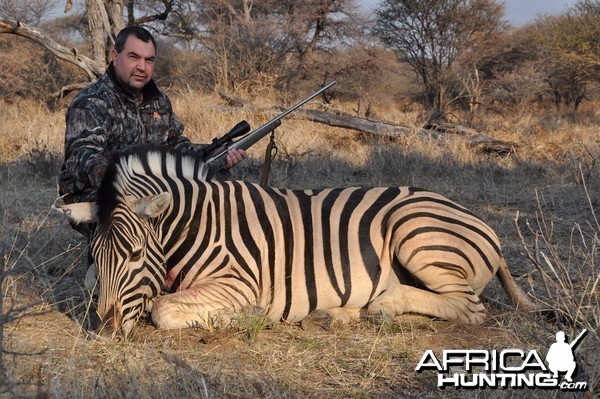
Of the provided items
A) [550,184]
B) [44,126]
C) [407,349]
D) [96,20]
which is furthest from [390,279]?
[96,20]

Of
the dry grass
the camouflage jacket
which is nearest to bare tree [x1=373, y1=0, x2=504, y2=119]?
the dry grass

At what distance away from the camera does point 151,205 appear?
3240mm

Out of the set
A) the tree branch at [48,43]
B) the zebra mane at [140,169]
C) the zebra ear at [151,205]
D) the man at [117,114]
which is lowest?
the zebra ear at [151,205]

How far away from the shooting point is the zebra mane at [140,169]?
3.28 m

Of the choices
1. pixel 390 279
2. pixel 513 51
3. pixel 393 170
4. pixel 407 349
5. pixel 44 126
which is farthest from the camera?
pixel 513 51

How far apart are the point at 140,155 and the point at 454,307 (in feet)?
6.20

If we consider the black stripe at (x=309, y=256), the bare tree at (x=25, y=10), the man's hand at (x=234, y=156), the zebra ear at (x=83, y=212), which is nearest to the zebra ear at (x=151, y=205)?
the zebra ear at (x=83, y=212)

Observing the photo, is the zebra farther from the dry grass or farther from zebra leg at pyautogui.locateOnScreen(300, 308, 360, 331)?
the dry grass

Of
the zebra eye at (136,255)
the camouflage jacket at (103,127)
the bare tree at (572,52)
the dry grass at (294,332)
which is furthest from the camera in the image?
the bare tree at (572,52)

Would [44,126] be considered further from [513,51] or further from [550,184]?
[513,51]

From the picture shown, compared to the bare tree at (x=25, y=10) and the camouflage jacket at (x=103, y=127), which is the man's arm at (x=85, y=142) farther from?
the bare tree at (x=25, y=10)

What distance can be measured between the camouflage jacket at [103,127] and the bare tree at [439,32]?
15.3 metres

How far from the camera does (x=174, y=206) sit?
12.0ft

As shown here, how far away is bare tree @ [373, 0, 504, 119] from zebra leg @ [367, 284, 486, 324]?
16272mm
